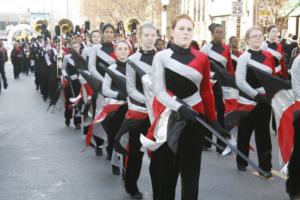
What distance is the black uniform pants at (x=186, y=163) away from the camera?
4.55 meters

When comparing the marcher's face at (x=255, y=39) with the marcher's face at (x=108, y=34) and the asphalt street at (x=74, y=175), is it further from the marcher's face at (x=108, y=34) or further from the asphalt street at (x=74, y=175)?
the marcher's face at (x=108, y=34)

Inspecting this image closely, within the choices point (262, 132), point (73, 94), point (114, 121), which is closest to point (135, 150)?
point (114, 121)

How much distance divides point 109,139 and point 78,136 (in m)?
3.23

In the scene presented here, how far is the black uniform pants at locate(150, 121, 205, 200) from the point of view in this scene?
14.9 ft

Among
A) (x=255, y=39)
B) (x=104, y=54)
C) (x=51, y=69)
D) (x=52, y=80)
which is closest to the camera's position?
(x=255, y=39)

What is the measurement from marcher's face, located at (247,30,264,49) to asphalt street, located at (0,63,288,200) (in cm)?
162

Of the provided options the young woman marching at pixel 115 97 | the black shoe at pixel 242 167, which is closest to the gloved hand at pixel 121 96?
the young woman marching at pixel 115 97

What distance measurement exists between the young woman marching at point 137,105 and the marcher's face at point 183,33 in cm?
95

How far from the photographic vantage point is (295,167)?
5.79m

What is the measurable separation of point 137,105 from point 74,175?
5.74ft

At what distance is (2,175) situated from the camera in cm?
721

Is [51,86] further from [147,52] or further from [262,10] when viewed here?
[262,10]

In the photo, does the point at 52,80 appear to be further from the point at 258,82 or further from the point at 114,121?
the point at 258,82

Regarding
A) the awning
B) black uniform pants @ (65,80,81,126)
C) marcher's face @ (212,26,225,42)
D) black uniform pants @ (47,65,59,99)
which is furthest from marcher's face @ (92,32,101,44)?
the awning
